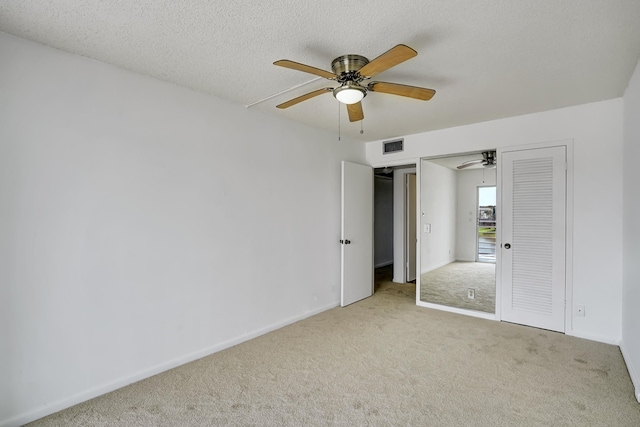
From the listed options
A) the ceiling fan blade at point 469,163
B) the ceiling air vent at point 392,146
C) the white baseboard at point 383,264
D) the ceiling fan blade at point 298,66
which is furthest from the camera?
the white baseboard at point 383,264

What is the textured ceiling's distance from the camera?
1705 mm

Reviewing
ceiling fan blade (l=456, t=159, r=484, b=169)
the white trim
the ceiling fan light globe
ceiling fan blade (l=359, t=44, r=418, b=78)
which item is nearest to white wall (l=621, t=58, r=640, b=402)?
the white trim

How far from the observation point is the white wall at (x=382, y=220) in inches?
291

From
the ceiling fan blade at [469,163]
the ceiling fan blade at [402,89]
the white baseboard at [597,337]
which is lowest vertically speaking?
the white baseboard at [597,337]

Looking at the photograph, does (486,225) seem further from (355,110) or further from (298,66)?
(298,66)

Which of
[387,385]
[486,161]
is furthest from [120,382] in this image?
[486,161]


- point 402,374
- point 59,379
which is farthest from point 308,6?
point 59,379

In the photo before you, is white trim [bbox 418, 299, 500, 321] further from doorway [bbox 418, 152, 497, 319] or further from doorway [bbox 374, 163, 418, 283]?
doorway [bbox 374, 163, 418, 283]

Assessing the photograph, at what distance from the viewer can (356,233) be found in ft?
14.8

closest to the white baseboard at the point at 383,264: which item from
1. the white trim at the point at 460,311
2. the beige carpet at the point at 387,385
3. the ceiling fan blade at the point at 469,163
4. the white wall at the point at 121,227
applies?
the white trim at the point at 460,311

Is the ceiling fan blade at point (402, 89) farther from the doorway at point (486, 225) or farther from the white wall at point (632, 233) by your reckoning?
the doorway at point (486, 225)

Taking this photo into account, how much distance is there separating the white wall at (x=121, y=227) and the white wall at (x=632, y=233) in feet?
10.0

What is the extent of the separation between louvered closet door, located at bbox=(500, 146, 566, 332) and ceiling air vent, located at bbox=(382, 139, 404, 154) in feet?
4.39

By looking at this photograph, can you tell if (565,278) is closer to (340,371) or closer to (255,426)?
(340,371)
